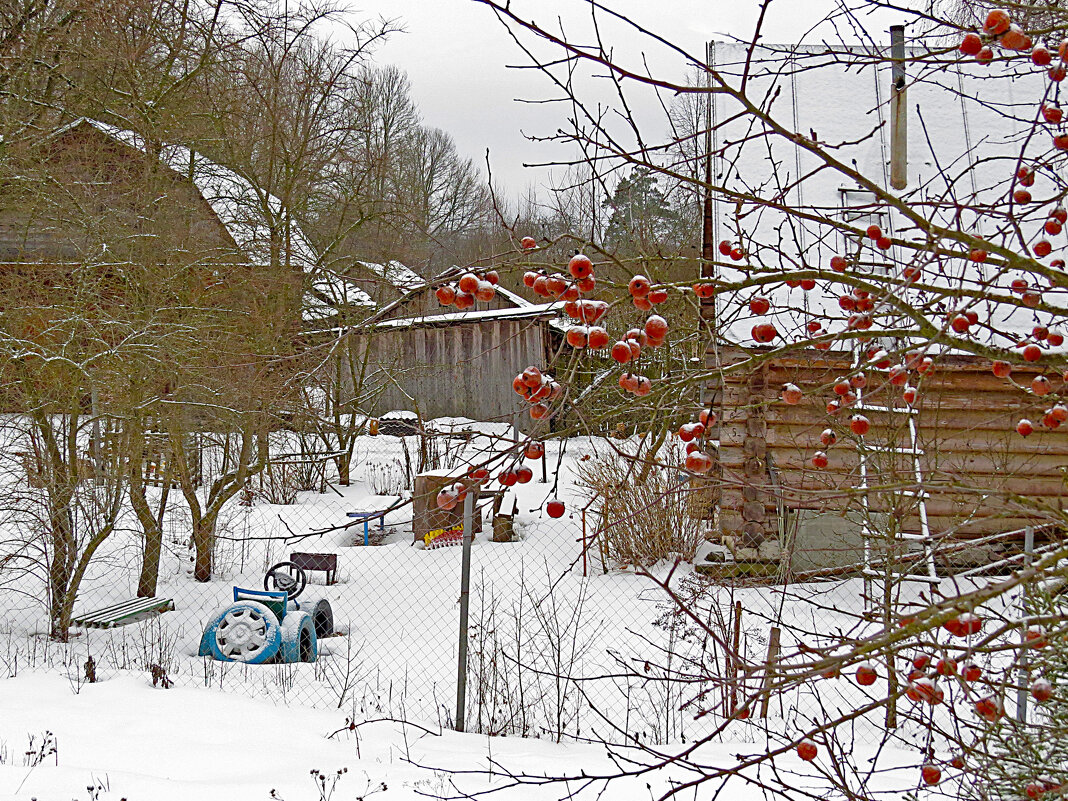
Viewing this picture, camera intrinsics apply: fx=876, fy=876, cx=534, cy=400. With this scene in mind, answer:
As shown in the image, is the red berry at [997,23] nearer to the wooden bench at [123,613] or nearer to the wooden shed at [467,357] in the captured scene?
the wooden bench at [123,613]

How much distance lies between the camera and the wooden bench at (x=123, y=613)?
256 inches

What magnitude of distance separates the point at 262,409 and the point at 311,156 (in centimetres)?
503

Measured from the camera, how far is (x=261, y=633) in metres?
6.25

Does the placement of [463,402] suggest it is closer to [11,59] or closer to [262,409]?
[262,409]

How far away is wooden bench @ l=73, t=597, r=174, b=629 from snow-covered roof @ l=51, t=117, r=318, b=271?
12.9ft

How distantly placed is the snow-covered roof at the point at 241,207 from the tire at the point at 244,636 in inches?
177

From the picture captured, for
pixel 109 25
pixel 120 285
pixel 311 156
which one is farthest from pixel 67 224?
pixel 311 156

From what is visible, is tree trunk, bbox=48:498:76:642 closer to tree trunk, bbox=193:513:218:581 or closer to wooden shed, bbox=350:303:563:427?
tree trunk, bbox=193:513:218:581

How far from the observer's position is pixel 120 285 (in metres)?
7.50

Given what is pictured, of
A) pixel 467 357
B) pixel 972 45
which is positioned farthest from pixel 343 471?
pixel 972 45

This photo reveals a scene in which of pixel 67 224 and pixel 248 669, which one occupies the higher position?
pixel 67 224

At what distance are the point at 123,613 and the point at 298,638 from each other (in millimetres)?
1471

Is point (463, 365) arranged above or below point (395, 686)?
above

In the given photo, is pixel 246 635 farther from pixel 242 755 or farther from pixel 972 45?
pixel 972 45
